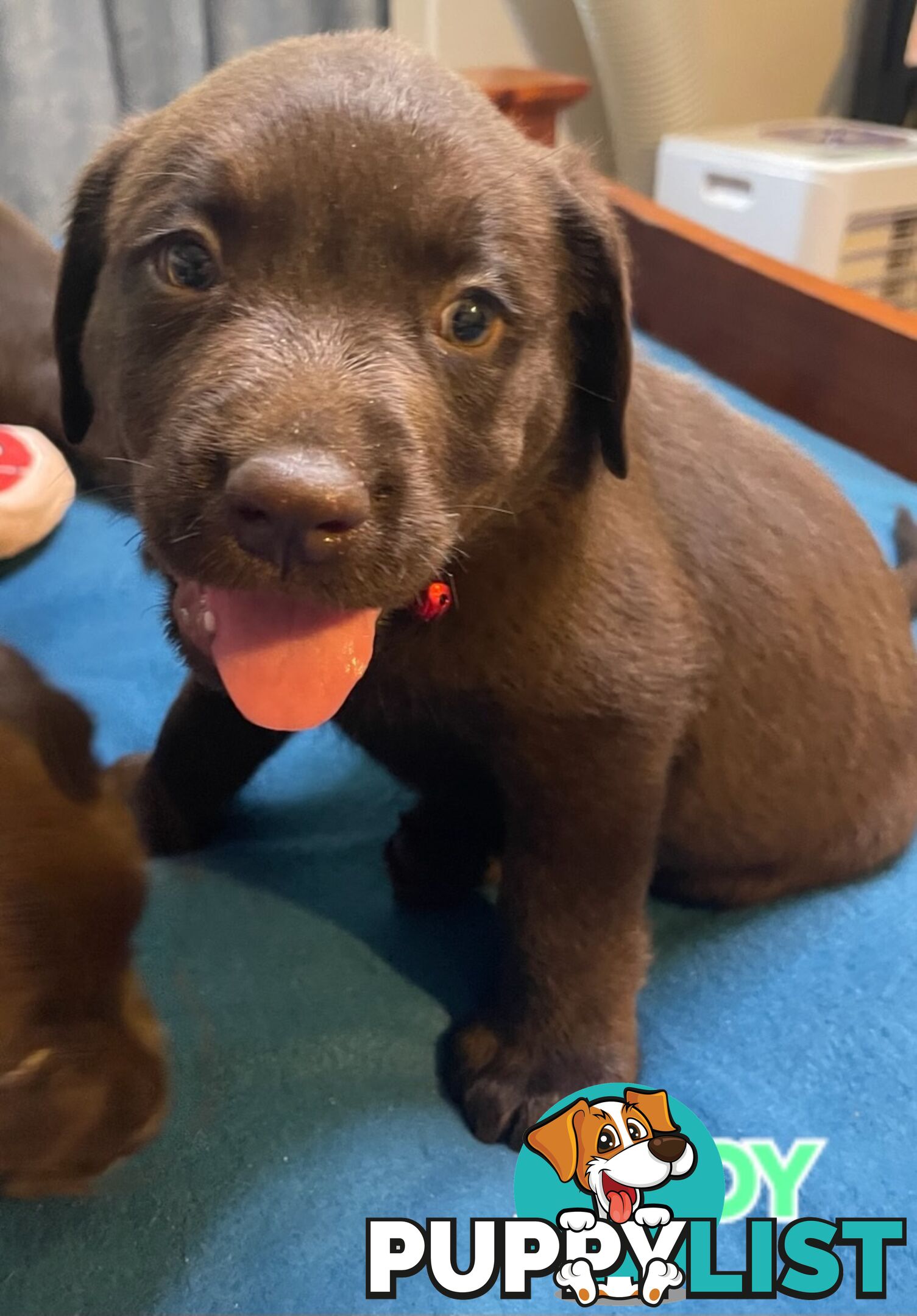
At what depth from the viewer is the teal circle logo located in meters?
0.92

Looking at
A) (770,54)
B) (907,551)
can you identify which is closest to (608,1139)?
(907,551)

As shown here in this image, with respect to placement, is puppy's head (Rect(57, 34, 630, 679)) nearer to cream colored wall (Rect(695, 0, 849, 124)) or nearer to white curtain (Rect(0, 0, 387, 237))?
white curtain (Rect(0, 0, 387, 237))

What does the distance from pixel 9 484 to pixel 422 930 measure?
983 millimetres

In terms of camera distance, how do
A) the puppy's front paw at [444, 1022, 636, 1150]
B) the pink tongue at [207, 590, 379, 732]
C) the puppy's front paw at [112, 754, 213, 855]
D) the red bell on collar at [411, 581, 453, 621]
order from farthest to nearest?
1. the puppy's front paw at [112, 754, 213, 855]
2. the puppy's front paw at [444, 1022, 636, 1150]
3. the red bell on collar at [411, 581, 453, 621]
4. the pink tongue at [207, 590, 379, 732]

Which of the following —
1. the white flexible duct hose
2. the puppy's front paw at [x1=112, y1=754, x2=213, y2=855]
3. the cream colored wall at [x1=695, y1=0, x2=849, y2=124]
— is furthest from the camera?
the cream colored wall at [x1=695, y1=0, x2=849, y2=124]

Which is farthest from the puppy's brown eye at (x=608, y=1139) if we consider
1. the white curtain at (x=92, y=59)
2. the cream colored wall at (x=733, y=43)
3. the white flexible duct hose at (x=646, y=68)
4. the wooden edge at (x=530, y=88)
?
the cream colored wall at (x=733, y=43)

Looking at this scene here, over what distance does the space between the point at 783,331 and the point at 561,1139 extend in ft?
5.72

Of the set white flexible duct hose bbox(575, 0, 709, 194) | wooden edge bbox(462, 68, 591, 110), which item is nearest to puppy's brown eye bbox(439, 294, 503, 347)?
wooden edge bbox(462, 68, 591, 110)

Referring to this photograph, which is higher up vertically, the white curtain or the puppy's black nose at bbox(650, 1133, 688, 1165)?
the white curtain

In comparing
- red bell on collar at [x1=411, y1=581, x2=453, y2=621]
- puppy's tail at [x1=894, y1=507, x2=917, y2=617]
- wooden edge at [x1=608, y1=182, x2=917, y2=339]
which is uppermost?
red bell on collar at [x1=411, y1=581, x2=453, y2=621]

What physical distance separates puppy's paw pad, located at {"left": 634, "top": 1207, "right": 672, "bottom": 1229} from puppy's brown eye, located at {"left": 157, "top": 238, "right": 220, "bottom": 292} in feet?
2.63

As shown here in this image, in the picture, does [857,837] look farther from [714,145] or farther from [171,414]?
[714,145]

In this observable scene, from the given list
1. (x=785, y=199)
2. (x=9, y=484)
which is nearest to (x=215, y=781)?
(x=9, y=484)

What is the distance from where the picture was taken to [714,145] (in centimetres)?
302
